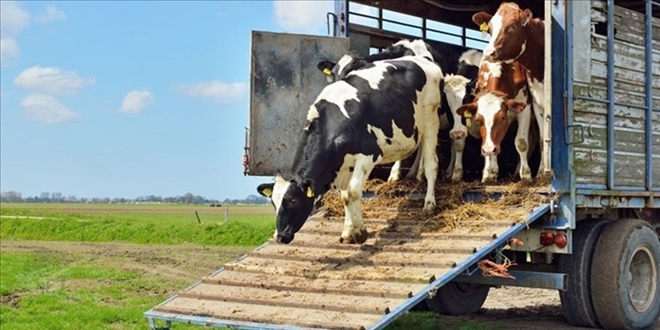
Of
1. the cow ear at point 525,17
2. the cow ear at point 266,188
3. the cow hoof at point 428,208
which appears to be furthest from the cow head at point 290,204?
the cow ear at point 525,17

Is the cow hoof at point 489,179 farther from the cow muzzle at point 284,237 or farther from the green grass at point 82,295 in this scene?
the cow muzzle at point 284,237

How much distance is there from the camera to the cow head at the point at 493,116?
8055 millimetres

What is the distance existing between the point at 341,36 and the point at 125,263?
1134 cm

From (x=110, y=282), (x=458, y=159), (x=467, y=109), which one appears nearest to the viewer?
(x=467, y=109)

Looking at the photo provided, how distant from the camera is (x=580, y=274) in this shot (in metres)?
8.38

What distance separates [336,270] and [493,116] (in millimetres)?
2209

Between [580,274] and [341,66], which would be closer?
[580,274]

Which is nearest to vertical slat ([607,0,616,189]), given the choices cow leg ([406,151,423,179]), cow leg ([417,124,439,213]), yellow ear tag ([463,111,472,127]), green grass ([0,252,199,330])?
yellow ear tag ([463,111,472,127])

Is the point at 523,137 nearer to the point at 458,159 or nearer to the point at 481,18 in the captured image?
the point at 458,159

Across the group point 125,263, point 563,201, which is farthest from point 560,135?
point 125,263

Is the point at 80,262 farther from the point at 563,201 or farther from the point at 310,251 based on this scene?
the point at 563,201

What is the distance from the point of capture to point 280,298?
275 inches

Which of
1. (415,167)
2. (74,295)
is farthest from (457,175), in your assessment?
(74,295)

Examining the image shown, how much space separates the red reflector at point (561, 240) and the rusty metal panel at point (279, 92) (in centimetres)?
289
